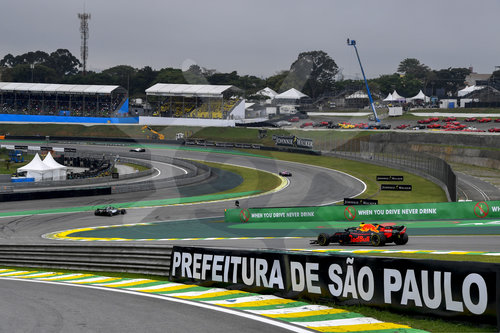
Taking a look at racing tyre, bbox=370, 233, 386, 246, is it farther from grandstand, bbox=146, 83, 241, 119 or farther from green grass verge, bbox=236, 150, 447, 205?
grandstand, bbox=146, 83, 241, 119

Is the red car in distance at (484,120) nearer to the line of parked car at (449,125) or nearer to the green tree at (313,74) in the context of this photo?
the line of parked car at (449,125)

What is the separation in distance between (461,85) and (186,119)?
12270cm

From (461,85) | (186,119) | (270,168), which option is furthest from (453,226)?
(461,85)

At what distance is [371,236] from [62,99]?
118782mm

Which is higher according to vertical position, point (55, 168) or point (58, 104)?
point (58, 104)

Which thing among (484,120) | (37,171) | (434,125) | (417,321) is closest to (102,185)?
(37,171)

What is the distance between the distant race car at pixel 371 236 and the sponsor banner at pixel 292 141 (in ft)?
187

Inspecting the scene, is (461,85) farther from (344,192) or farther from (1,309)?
(1,309)

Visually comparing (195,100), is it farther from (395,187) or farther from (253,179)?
(395,187)

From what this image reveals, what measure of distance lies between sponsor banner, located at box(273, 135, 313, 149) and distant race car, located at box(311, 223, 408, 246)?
57.1m

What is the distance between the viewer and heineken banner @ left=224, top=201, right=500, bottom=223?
30.2 meters

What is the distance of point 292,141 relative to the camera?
83688 mm

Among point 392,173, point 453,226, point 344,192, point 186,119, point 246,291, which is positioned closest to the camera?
point 246,291

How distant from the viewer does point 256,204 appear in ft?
146
